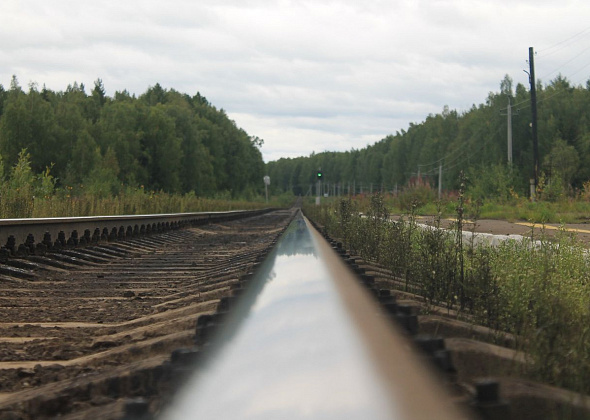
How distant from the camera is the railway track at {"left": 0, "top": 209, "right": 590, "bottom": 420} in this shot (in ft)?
5.78

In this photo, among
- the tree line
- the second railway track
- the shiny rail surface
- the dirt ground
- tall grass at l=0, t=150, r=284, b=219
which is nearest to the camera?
the shiny rail surface

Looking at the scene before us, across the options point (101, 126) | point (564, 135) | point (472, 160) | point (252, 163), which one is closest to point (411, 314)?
point (101, 126)

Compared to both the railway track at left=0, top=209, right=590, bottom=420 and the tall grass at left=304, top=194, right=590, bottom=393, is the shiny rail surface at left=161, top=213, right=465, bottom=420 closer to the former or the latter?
the railway track at left=0, top=209, right=590, bottom=420

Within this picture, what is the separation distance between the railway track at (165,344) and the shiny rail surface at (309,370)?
12 millimetres

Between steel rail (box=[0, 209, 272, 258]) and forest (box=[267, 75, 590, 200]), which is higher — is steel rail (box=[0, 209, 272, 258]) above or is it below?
below

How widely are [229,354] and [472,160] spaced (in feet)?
314

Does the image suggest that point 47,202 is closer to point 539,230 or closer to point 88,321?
point 88,321

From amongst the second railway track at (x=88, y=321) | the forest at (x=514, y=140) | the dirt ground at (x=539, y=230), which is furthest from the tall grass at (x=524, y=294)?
the forest at (x=514, y=140)

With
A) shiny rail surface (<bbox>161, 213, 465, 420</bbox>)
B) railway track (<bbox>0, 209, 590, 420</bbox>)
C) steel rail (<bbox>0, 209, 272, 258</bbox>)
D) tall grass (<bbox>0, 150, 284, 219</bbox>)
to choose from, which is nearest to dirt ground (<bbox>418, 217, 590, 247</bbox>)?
railway track (<bbox>0, 209, 590, 420</bbox>)

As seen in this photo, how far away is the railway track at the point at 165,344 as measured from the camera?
1762mm

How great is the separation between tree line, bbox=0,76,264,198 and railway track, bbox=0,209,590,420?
19.2 m

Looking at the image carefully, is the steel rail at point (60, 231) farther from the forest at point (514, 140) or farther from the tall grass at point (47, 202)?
the forest at point (514, 140)

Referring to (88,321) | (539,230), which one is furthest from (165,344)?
(539,230)

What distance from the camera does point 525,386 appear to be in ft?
5.69
